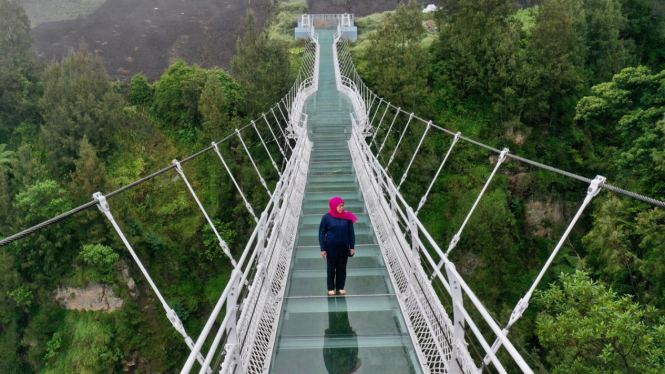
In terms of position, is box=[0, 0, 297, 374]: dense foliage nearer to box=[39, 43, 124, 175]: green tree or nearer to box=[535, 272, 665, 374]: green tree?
box=[39, 43, 124, 175]: green tree

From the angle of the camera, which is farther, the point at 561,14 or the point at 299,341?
the point at 561,14

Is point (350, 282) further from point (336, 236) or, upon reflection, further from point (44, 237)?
point (44, 237)

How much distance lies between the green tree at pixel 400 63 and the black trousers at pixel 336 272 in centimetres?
982

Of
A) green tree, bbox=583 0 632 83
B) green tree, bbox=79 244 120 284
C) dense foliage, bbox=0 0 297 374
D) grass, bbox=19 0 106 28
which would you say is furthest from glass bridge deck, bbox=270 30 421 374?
grass, bbox=19 0 106 28

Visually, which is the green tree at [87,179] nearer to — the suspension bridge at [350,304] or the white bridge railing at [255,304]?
the suspension bridge at [350,304]

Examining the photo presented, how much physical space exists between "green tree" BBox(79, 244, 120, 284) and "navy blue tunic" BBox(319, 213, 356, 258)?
10.1 m

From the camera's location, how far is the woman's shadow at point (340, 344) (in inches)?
94.7

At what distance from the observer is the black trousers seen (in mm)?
3057

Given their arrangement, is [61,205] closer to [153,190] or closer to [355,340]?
[153,190]

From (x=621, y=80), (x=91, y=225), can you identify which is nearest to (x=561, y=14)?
(x=621, y=80)

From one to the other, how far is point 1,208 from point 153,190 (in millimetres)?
4098

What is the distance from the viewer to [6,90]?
13.6 m

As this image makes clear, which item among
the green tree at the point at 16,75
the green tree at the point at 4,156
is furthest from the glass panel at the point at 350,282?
the green tree at the point at 16,75

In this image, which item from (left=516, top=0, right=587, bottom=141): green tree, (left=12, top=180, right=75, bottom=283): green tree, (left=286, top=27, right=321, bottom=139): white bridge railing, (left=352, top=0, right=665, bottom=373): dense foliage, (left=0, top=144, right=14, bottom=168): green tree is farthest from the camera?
(left=0, top=144, right=14, bottom=168): green tree
